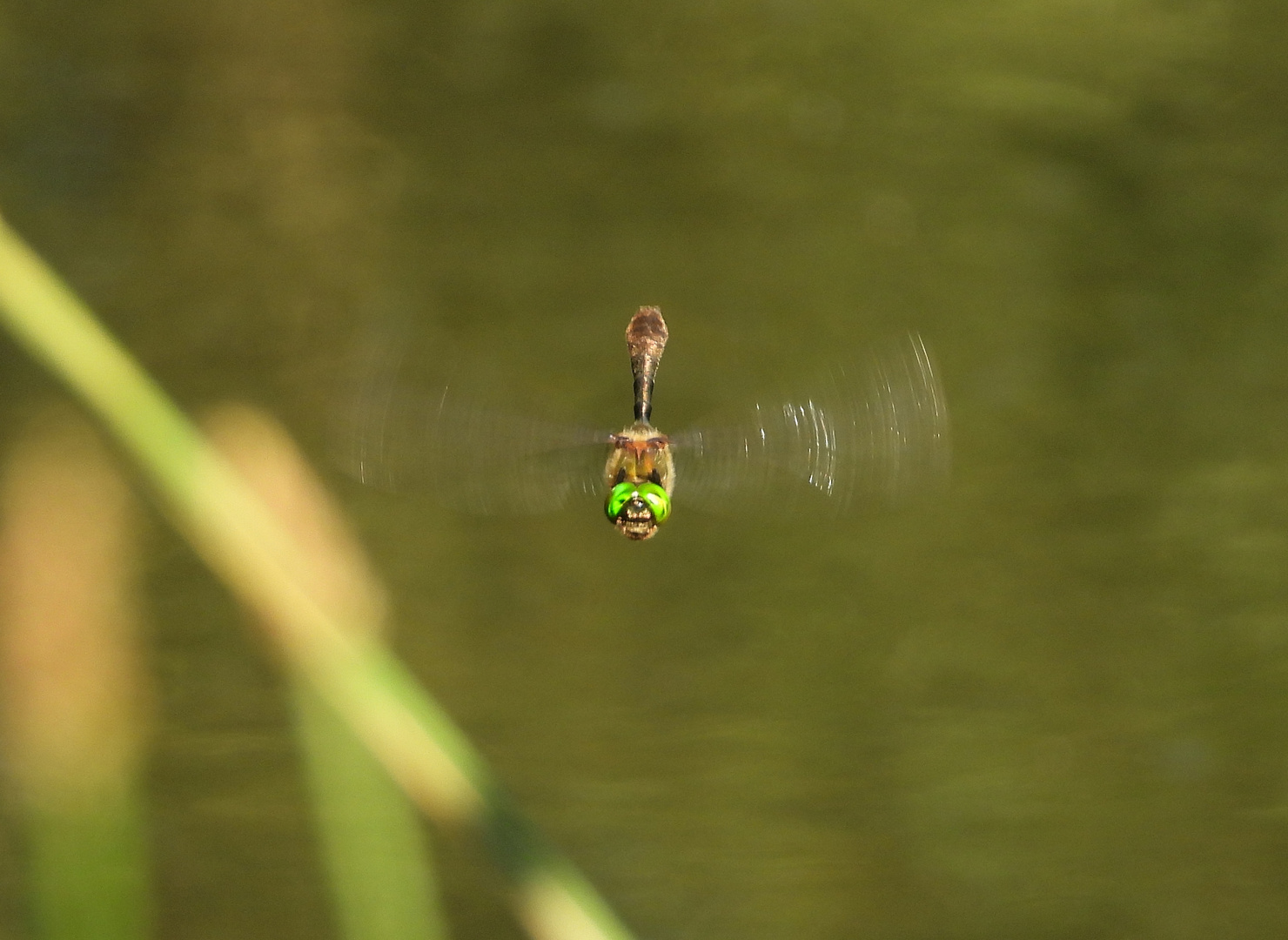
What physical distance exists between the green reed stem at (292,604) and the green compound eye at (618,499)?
26 centimetres

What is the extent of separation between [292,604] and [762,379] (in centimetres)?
58

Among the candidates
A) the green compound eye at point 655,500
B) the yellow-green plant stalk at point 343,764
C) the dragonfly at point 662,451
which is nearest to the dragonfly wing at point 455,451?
the dragonfly at point 662,451

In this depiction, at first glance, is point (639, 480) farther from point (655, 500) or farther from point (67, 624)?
point (67, 624)

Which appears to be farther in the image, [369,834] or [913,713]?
[913,713]

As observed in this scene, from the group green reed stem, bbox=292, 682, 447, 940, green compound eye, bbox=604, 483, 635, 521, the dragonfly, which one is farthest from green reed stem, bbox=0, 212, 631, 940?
green compound eye, bbox=604, 483, 635, 521

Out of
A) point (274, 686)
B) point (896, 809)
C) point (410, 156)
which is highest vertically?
point (410, 156)

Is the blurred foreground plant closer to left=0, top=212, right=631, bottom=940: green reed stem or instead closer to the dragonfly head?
left=0, top=212, right=631, bottom=940: green reed stem

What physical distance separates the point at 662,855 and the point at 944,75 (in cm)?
102

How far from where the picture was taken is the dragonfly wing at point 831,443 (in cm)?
97

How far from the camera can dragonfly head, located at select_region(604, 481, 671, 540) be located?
3.20 feet

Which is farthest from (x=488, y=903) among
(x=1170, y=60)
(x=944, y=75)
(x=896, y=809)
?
(x=1170, y=60)

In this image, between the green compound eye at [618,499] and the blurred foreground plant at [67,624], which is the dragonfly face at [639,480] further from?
the blurred foreground plant at [67,624]

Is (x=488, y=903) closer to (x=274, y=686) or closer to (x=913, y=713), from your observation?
(x=274, y=686)

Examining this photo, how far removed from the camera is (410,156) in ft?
4.29
